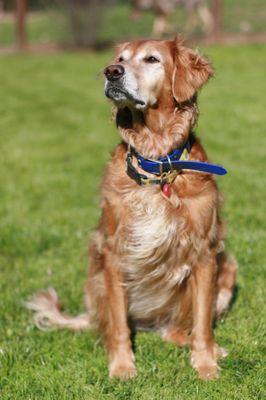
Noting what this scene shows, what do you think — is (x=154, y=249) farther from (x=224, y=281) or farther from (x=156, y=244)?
(x=224, y=281)

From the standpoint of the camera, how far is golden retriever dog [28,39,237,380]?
11.4ft

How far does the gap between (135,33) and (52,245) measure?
14.4m

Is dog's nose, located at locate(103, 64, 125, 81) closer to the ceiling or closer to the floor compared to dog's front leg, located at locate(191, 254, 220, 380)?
closer to the ceiling

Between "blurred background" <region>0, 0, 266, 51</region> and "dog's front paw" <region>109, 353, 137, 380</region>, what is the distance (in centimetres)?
1391

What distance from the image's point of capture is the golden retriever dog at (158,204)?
Result: 348cm

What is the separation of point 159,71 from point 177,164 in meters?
0.55

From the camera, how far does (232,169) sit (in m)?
7.22

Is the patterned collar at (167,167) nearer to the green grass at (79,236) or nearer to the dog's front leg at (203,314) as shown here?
the dog's front leg at (203,314)

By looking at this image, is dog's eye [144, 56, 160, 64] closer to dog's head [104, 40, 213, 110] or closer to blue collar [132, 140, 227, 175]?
dog's head [104, 40, 213, 110]

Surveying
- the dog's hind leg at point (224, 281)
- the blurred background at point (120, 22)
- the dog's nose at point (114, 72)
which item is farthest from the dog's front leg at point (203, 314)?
the blurred background at point (120, 22)

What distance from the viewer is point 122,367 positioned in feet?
11.6

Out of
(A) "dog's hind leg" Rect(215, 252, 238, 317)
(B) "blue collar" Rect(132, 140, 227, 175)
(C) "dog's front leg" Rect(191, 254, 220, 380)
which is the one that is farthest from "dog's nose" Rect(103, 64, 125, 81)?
(A) "dog's hind leg" Rect(215, 252, 238, 317)

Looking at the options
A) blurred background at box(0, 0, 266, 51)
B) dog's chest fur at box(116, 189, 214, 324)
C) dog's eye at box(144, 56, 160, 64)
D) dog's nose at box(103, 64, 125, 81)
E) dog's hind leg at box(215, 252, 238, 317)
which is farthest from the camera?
blurred background at box(0, 0, 266, 51)

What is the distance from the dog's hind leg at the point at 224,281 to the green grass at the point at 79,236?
0.35 ft
